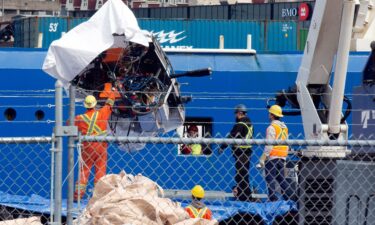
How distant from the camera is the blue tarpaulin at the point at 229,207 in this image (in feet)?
34.7

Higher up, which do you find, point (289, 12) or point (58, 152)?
point (289, 12)

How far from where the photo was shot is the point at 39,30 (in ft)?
78.5

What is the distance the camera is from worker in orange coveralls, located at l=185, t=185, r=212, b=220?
33.0ft

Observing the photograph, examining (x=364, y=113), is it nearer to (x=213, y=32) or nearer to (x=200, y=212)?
(x=200, y=212)

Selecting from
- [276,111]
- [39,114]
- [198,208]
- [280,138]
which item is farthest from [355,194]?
[39,114]

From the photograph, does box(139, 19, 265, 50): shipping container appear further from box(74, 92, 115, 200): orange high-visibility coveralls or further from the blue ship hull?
box(74, 92, 115, 200): orange high-visibility coveralls

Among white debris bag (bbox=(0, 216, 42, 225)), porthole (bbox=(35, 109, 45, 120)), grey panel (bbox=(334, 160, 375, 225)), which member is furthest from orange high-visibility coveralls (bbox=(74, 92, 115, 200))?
grey panel (bbox=(334, 160, 375, 225))

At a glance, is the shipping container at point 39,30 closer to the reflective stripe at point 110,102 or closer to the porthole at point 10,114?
the porthole at point 10,114

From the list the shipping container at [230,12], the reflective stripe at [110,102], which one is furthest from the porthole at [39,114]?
the shipping container at [230,12]

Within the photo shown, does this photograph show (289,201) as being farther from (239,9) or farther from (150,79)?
(239,9)

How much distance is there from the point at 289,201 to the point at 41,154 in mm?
5035

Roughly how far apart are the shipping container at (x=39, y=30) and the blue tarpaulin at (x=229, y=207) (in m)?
11.1

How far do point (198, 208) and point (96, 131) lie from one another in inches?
115

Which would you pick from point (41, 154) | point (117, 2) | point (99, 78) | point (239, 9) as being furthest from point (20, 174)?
point (239, 9)
